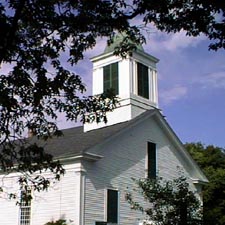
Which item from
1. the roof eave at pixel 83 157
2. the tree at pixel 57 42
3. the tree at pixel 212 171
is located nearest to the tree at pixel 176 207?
the tree at pixel 57 42

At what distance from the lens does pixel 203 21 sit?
9.80 m

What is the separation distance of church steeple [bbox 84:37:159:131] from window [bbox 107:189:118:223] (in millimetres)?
4681

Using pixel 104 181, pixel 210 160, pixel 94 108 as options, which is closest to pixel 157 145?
pixel 104 181

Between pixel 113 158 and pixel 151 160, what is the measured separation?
3213 millimetres

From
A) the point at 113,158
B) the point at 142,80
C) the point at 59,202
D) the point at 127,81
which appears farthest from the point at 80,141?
the point at 142,80

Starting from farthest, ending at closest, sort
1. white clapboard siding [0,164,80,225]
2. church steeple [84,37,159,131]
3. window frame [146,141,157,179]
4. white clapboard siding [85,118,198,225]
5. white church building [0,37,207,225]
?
church steeple [84,37,159,131], window frame [146,141,157,179], white clapboard siding [85,118,198,225], white church building [0,37,207,225], white clapboard siding [0,164,80,225]

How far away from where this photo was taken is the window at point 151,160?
93.4 ft

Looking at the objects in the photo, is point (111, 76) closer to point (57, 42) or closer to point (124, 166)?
point (124, 166)

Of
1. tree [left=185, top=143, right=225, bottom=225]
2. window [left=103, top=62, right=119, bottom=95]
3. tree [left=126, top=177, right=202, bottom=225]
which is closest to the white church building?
window [left=103, top=62, right=119, bottom=95]

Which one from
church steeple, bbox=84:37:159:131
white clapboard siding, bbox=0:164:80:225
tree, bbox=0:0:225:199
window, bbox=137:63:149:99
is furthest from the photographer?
window, bbox=137:63:149:99

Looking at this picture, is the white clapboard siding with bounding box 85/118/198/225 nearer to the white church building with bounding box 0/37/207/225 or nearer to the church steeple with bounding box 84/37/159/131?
the white church building with bounding box 0/37/207/225

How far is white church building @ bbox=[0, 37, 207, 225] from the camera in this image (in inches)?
966

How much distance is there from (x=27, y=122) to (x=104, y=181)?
1411 cm

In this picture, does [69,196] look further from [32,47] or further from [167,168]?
[32,47]
